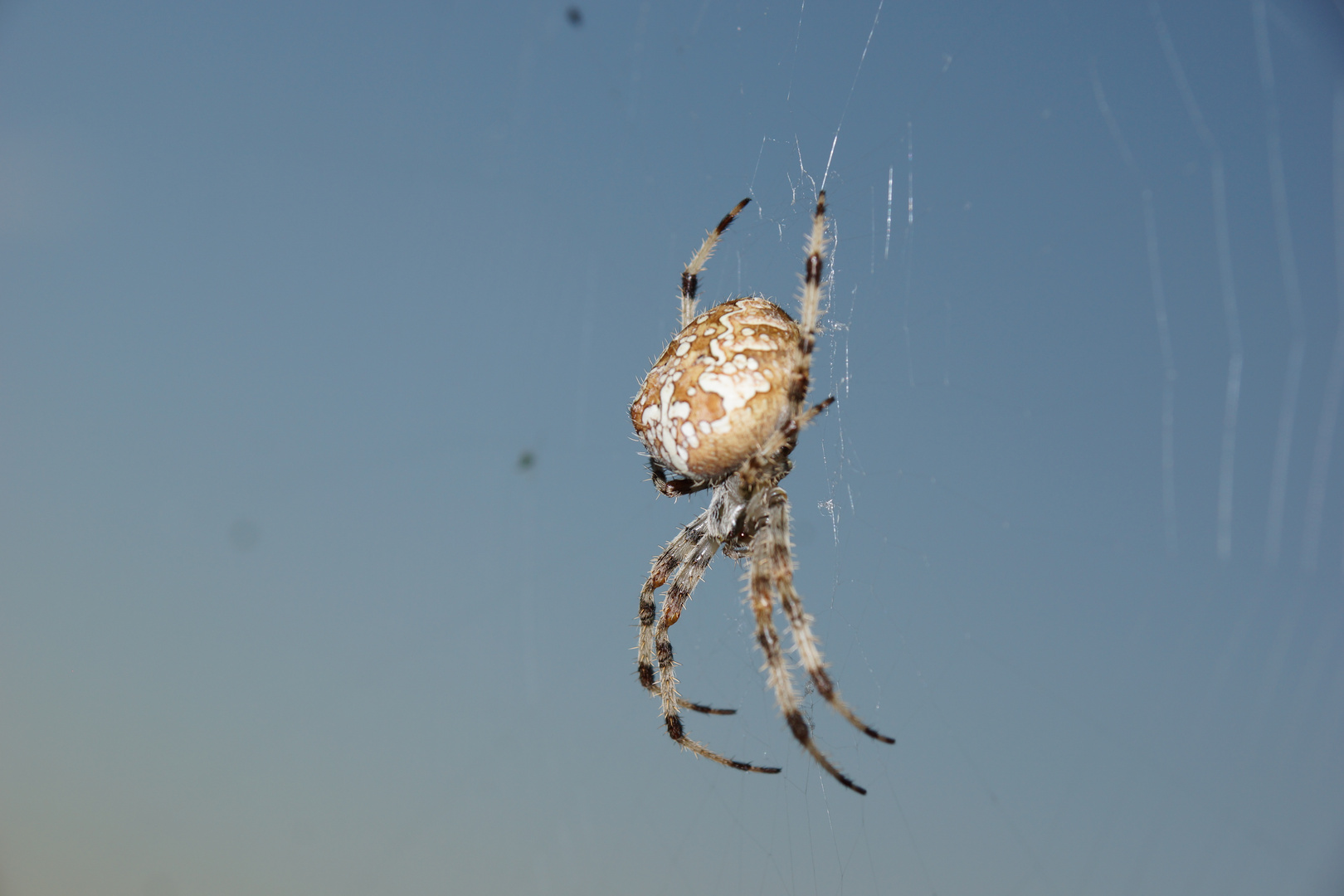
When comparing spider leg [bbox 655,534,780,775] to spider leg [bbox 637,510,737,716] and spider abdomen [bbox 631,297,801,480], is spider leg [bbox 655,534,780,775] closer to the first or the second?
spider leg [bbox 637,510,737,716]

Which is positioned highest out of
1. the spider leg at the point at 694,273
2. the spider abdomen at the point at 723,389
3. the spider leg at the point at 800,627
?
the spider leg at the point at 694,273

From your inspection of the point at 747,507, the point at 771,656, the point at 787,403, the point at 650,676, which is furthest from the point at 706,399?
the point at 650,676

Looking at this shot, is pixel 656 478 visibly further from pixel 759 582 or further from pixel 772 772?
pixel 772 772

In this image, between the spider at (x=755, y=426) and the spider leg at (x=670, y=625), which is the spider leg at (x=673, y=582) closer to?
the spider leg at (x=670, y=625)

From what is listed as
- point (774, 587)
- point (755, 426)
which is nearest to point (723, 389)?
point (755, 426)

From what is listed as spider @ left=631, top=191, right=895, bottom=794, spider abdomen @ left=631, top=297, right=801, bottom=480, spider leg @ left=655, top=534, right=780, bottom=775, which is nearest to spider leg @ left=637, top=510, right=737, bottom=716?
spider leg @ left=655, top=534, right=780, bottom=775

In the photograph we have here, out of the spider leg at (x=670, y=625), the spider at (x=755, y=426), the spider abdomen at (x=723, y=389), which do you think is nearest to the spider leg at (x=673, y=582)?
the spider leg at (x=670, y=625)
